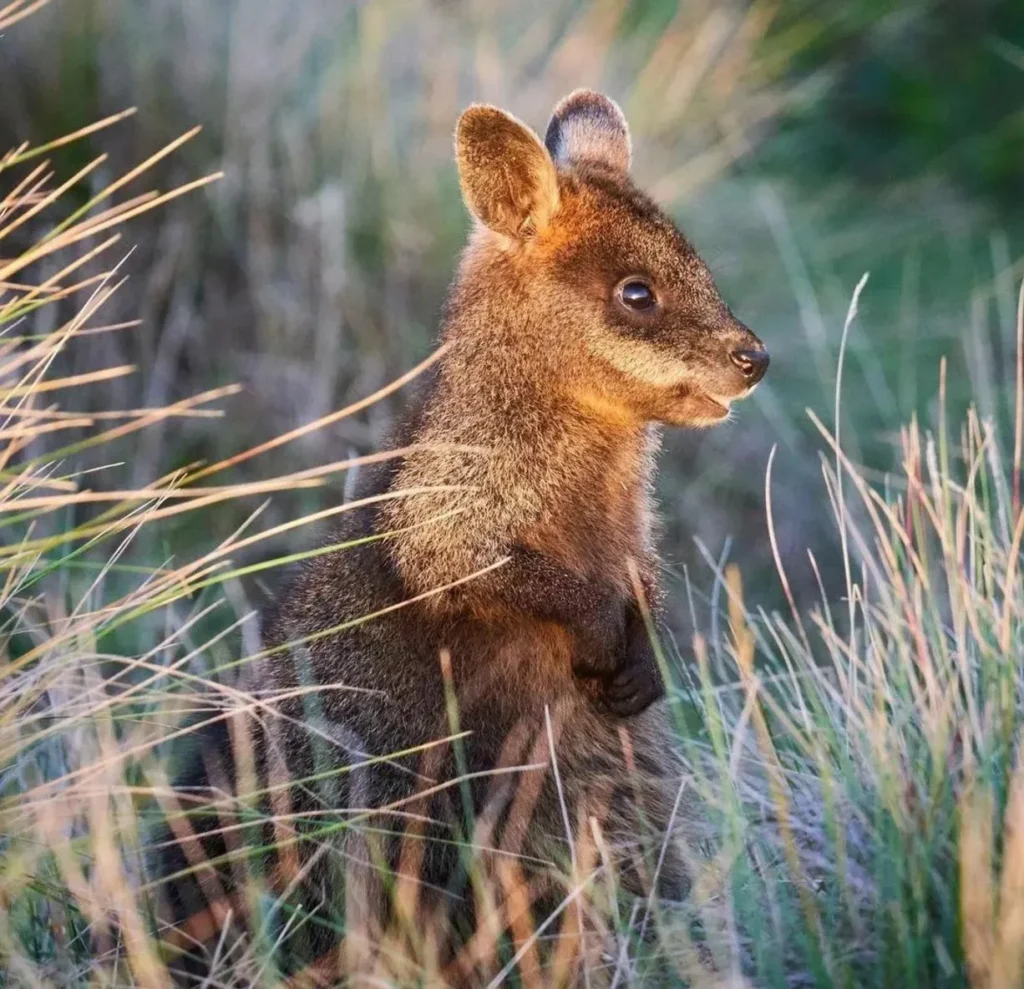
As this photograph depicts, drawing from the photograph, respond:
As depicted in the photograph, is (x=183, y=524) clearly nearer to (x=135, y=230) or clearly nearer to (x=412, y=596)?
(x=135, y=230)

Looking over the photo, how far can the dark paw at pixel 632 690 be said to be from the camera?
4.20 meters

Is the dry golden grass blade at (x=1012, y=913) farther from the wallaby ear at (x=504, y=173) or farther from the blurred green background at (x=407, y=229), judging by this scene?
the blurred green background at (x=407, y=229)

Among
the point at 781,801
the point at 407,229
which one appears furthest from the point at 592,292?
the point at 407,229

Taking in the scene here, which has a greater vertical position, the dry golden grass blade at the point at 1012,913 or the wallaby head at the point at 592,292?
the wallaby head at the point at 592,292

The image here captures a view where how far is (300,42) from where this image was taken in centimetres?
789

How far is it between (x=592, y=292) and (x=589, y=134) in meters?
0.76

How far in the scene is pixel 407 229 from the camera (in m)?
7.69

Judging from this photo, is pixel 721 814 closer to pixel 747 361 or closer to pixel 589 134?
pixel 747 361

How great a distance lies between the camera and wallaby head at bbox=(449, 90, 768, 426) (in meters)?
4.39

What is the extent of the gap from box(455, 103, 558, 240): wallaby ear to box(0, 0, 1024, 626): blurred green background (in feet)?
6.71

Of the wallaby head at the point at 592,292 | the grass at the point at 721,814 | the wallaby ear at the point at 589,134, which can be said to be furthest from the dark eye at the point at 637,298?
the grass at the point at 721,814

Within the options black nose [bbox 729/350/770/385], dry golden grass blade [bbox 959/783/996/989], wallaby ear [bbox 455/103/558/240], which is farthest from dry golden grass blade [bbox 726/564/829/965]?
wallaby ear [bbox 455/103/558/240]

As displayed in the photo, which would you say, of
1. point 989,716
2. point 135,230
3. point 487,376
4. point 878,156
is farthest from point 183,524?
point 878,156

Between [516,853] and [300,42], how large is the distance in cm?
494
